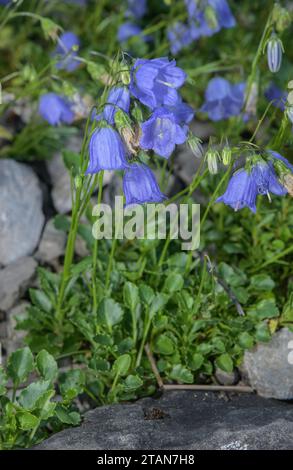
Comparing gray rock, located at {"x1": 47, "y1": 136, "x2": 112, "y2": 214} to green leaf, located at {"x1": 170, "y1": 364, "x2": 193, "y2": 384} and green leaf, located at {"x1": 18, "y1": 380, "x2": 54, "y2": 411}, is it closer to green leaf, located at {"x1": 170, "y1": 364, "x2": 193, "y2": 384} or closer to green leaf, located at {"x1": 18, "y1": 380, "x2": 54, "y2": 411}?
green leaf, located at {"x1": 170, "y1": 364, "x2": 193, "y2": 384}

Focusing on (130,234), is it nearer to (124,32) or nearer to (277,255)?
(277,255)

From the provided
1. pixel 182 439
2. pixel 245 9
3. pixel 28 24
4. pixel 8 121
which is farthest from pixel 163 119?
pixel 245 9

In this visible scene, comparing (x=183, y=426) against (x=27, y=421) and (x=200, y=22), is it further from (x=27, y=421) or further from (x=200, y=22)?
(x=200, y=22)

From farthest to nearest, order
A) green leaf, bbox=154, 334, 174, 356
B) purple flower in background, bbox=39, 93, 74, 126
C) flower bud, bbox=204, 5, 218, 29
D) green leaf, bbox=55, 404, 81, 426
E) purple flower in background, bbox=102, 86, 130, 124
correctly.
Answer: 1. purple flower in background, bbox=39, 93, 74, 126
2. flower bud, bbox=204, 5, 218, 29
3. green leaf, bbox=154, 334, 174, 356
4. green leaf, bbox=55, 404, 81, 426
5. purple flower in background, bbox=102, 86, 130, 124

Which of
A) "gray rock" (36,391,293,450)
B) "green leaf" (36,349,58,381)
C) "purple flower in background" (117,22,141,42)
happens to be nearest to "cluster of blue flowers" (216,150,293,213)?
"gray rock" (36,391,293,450)

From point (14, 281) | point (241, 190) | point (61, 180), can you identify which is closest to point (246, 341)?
point (241, 190)

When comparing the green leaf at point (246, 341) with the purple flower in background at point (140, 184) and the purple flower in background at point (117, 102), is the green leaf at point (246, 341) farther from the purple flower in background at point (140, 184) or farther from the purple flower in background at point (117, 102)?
the purple flower in background at point (117, 102)
